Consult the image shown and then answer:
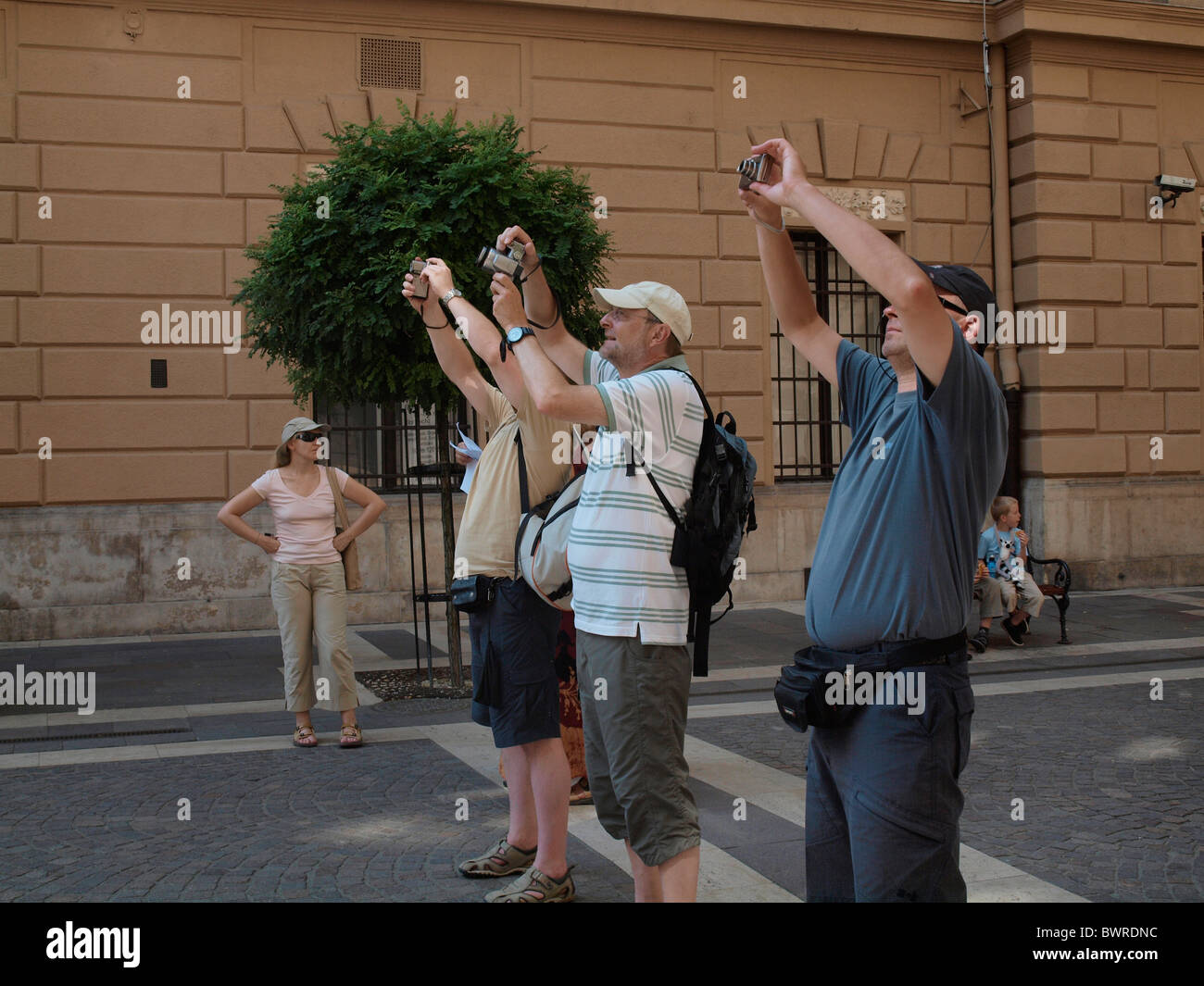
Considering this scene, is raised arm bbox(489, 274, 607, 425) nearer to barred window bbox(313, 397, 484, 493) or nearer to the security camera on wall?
barred window bbox(313, 397, 484, 493)

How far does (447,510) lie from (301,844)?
4.31m

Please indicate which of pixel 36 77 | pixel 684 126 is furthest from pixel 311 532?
pixel 684 126

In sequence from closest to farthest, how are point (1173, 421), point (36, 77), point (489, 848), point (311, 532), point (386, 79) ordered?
1. point (489, 848)
2. point (311, 532)
3. point (36, 77)
4. point (386, 79)
5. point (1173, 421)

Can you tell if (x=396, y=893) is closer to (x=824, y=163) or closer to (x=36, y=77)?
(x=36, y=77)

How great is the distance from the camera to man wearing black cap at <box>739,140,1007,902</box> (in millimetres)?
2518

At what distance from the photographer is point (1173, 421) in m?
15.7

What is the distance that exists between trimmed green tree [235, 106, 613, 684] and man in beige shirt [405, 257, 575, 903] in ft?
13.2

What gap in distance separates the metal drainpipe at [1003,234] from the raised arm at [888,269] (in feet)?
44.3

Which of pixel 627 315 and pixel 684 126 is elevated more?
pixel 684 126

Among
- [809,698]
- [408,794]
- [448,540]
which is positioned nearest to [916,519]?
[809,698]

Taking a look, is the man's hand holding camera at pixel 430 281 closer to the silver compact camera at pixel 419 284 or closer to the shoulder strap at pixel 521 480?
the silver compact camera at pixel 419 284

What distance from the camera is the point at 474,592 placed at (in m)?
4.53

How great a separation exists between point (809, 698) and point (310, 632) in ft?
17.4

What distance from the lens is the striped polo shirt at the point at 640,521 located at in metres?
3.41
